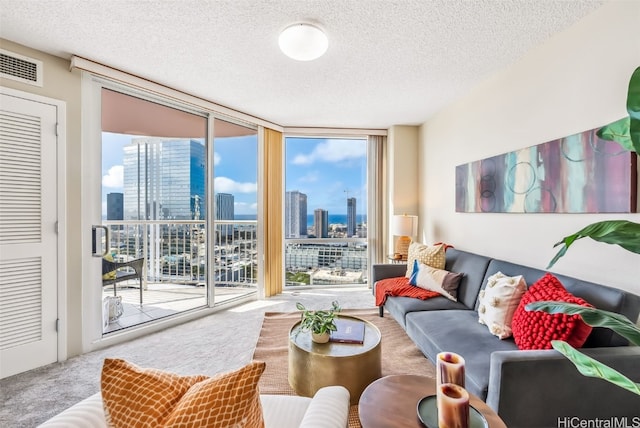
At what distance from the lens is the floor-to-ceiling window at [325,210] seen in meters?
4.70

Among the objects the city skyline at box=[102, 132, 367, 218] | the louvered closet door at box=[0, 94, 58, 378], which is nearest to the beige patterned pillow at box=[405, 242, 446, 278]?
the city skyline at box=[102, 132, 367, 218]

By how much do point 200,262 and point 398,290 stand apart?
2.49 meters

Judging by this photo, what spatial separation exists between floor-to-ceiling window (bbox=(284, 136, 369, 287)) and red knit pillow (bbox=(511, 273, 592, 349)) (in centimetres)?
303

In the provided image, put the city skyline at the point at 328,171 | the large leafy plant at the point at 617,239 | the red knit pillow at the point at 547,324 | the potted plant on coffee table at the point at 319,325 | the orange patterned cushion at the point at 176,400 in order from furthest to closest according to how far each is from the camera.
A: 1. the city skyline at the point at 328,171
2. the potted plant on coffee table at the point at 319,325
3. the red knit pillow at the point at 547,324
4. the large leafy plant at the point at 617,239
5. the orange patterned cushion at the point at 176,400

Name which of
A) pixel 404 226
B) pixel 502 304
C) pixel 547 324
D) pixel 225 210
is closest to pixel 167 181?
pixel 225 210

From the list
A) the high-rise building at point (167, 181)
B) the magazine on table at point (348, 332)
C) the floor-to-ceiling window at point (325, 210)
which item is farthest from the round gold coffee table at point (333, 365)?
the floor-to-ceiling window at point (325, 210)

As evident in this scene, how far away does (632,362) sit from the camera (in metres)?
1.32

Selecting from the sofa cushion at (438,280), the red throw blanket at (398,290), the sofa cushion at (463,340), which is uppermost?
the sofa cushion at (438,280)

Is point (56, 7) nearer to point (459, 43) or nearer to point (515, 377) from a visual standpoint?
Answer: point (459, 43)

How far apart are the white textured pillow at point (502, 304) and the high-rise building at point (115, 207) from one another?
11.9ft

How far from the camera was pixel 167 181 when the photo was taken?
12.3 ft

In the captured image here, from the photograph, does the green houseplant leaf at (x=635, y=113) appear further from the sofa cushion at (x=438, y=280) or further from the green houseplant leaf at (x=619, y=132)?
the sofa cushion at (x=438, y=280)

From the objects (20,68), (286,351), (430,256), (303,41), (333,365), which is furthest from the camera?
(430,256)

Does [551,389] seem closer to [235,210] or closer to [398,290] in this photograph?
[398,290]
